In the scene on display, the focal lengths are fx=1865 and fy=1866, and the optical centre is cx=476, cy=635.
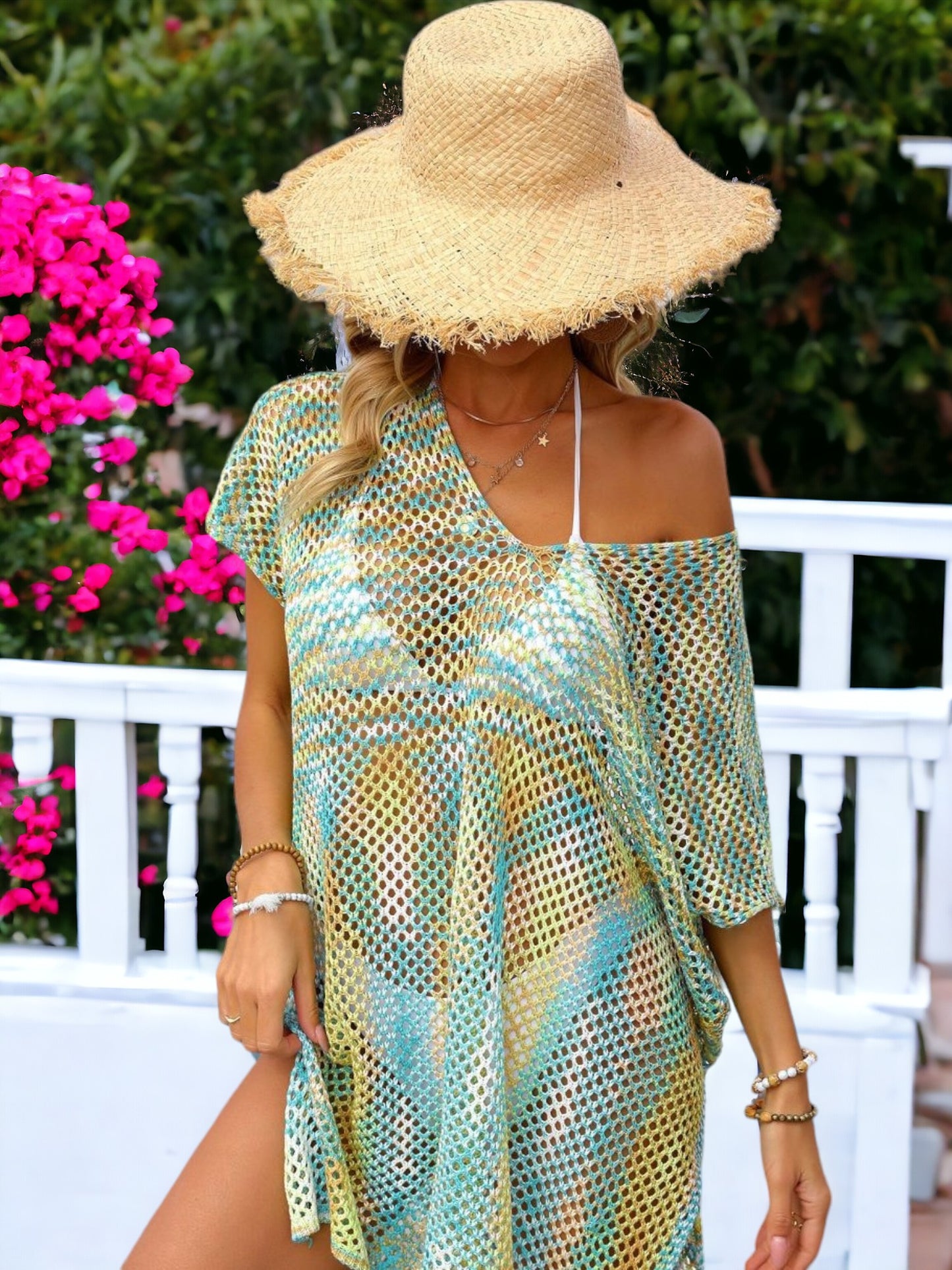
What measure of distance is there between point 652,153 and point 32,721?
1.72 meters

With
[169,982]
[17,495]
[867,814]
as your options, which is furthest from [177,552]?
[867,814]

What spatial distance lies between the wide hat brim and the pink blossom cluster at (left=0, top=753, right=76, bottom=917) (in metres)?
1.69

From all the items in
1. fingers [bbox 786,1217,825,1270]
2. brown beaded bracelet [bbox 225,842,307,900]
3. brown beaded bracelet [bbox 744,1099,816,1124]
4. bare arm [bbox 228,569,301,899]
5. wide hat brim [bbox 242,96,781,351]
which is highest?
wide hat brim [bbox 242,96,781,351]

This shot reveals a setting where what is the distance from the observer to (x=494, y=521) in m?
1.73

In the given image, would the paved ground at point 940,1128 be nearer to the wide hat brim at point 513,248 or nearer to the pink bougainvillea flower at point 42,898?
the pink bougainvillea flower at point 42,898

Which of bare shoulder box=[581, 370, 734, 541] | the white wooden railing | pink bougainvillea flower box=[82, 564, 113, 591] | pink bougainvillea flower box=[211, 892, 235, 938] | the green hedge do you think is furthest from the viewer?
the green hedge

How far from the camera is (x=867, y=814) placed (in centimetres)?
296

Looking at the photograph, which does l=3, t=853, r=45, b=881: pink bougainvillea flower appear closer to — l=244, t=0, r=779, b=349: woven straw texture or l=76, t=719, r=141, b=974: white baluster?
l=76, t=719, r=141, b=974: white baluster

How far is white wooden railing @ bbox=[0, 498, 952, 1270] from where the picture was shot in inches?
116

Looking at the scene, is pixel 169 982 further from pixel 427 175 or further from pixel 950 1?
Answer: pixel 950 1

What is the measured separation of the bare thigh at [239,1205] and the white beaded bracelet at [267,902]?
138mm

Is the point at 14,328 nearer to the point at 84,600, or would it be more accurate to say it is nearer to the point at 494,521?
the point at 84,600

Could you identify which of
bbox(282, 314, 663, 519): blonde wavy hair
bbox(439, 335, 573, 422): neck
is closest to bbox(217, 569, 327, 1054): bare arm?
bbox(282, 314, 663, 519): blonde wavy hair

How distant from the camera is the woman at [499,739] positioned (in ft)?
5.51
